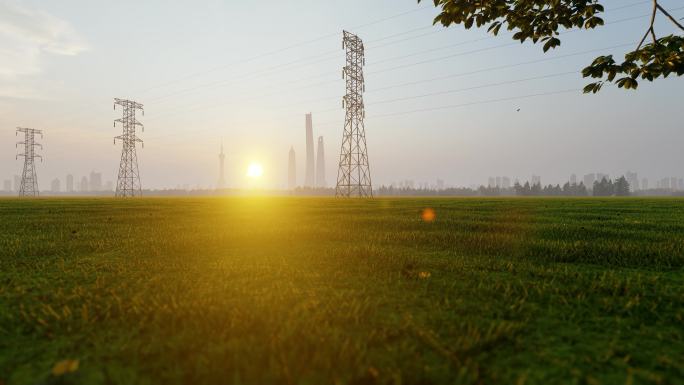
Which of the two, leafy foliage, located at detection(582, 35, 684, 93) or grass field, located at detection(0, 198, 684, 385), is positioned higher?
leafy foliage, located at detection(582, 35, 684, 93)

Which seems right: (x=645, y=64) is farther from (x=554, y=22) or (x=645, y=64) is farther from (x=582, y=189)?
(x=582, y=189)

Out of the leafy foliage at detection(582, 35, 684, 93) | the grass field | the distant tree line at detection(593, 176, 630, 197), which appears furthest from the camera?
the distant tree line at detection(593, 176, 630, 197)

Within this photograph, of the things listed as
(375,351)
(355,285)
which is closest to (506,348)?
(375,351)

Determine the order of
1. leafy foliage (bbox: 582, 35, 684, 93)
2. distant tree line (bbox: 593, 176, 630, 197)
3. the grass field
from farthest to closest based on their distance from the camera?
Result: distant tree line (bbox: 593, 176, 630, 197)
leafy foliage (bbox: 582, 35, 684, 93)
the grass field

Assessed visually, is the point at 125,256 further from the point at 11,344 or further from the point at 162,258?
the point at 11,344

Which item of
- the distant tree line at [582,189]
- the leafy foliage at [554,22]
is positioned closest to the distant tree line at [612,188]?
the distant tree line at [582,189]

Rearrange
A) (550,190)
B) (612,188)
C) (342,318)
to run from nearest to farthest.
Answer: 1. (342,318)
2. (612,188)
3. (550,190)

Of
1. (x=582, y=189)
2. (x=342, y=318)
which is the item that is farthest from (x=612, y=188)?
(x=342, y=318)

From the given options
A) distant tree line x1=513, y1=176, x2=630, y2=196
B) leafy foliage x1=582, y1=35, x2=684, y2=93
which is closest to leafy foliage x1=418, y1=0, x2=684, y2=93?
leafy foliage x1=582, y1=35, x2=684, y2=93

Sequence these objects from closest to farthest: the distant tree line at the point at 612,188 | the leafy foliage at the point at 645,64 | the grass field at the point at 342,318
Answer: the grass field at the point at 342,318 → the leafy foliage at the point at 645,64 → the distant tree line at the point at 612,188

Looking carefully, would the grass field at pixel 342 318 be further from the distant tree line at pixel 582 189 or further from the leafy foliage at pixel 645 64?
the distant tree line at pixel 582 189

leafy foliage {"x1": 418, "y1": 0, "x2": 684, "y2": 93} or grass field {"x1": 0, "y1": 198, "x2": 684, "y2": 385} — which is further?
leafy foliage {"x1": 418, "y1": 0, "x2": 684, "y2": 93}

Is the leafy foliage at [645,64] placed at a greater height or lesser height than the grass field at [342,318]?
greater

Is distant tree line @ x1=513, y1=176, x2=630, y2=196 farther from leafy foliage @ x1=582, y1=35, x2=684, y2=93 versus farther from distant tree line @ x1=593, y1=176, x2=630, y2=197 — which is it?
leafy foliage @ x1=582, y1=35, x2=684, y2=93
